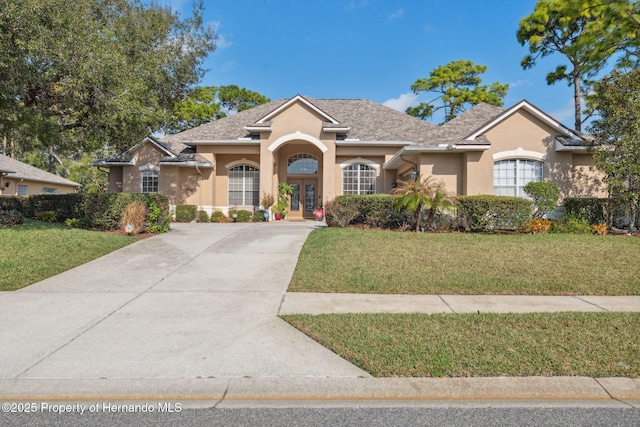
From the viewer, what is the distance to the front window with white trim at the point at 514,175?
1540 cm

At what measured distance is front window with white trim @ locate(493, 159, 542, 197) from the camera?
15398mm

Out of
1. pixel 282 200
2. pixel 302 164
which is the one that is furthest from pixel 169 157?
pixel 302 164

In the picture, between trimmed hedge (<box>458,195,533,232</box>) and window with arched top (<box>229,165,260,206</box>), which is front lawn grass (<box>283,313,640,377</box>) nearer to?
trimmed hedge (<box>458,195,533,232</box>)

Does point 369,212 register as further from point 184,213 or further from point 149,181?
point 149,181

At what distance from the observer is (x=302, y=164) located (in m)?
21.5

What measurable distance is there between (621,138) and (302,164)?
15.0 metres

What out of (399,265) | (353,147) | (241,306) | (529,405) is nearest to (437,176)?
(353,147)

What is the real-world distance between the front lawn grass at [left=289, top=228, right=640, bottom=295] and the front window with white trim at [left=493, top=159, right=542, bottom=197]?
4312 millimetres

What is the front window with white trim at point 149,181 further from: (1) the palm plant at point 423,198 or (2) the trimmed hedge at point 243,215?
(1) the palm plant at point 423,198

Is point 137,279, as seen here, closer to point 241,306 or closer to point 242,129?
point 241,306

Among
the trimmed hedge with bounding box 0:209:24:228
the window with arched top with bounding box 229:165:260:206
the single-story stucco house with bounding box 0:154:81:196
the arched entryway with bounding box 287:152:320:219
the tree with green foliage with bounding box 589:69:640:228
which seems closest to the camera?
the tree with green foliage with bounding box 589:69:640:228

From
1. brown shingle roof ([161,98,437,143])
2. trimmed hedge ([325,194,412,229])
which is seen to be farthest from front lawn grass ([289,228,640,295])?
brown shingle roof ([161,98,437,143])

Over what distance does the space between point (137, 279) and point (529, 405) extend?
7507 mm

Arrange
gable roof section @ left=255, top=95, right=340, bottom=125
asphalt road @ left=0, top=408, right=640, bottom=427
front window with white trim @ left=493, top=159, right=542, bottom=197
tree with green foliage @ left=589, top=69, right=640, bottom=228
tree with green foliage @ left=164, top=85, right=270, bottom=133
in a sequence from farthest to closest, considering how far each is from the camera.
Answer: tree with green foliage @ left=164, top=85, right=270, bottom=133 < gable roof section @ left=255, top=95, right=340, bottom=125 < front window with white trim @ left=493, top=159, right=542, bottom=197 < tree with green foliage @ left=589, top=69, right=640, bottom=228 < asphalt road @ left=0, top=408, right=640, bottom=427
